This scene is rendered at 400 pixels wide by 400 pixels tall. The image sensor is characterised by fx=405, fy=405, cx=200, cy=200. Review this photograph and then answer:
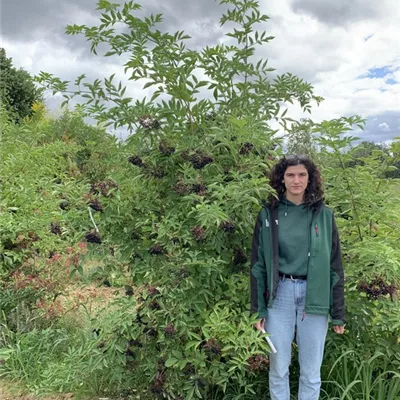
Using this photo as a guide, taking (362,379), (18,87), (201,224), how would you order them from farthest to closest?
(18,87) → (362,379) → (201,224)

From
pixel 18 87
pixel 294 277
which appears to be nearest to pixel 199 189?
pixel 294 277

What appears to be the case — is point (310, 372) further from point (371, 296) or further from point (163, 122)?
point (163, 122)

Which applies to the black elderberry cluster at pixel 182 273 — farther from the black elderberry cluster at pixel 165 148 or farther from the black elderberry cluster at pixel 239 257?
the black elderberry cluster at pixel 165 148

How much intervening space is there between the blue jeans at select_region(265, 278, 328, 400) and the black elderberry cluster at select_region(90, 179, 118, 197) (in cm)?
120

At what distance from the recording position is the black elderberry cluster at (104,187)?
8.38 ft

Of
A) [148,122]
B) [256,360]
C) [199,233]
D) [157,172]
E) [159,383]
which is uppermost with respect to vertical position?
[148,122]

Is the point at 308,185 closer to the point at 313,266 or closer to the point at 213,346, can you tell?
the point at 313,266

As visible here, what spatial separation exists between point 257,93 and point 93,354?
7.13ft

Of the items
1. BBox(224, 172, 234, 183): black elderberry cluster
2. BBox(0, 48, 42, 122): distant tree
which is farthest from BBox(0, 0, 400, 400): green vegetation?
BBox(0, 48, 42, 122): distant tree

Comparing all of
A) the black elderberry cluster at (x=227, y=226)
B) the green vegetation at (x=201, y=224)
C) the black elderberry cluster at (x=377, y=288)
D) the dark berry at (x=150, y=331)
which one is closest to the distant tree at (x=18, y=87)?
the green vegetation at (x=201, y=224)

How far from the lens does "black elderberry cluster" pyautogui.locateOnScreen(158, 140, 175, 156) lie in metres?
2.49

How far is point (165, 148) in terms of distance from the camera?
8.17ft

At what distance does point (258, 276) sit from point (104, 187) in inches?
43.4

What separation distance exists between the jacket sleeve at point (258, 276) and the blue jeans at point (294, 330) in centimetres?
8
